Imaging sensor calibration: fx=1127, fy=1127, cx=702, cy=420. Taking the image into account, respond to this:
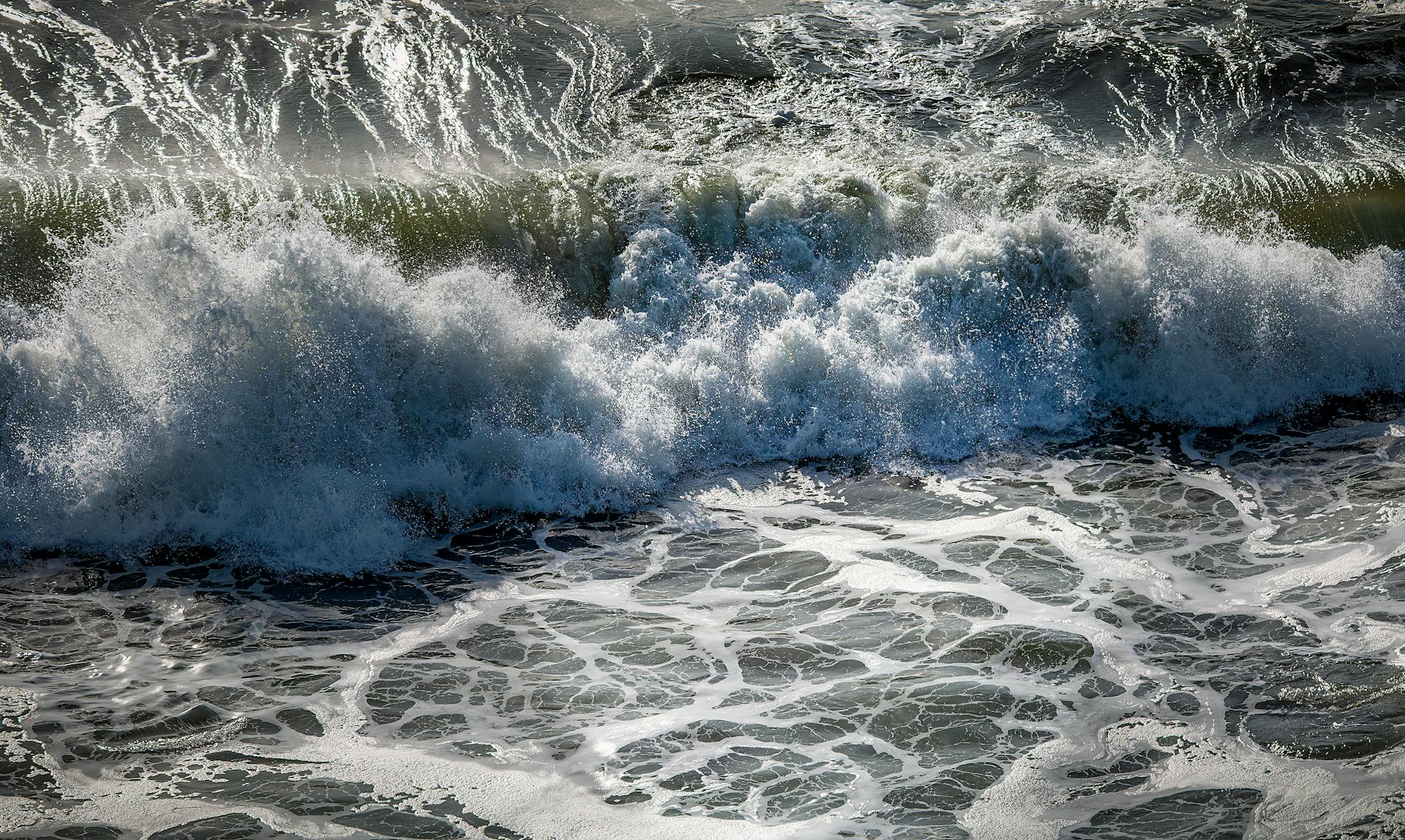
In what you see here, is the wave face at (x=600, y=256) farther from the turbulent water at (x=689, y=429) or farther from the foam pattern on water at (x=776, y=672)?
the foam pattern on water at (x=776, y=672)

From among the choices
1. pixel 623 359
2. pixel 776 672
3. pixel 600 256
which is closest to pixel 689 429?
pixel 623 359

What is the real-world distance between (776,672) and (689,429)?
109 inches

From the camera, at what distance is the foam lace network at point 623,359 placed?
23.4 ft

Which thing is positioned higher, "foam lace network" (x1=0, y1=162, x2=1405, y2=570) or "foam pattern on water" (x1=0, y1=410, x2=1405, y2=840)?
"foam lace network" (x1=0, y1=162, x2=1405, y2=570)

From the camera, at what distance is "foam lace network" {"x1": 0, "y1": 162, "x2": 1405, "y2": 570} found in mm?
7117

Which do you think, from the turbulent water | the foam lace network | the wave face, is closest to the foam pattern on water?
the turbulent water

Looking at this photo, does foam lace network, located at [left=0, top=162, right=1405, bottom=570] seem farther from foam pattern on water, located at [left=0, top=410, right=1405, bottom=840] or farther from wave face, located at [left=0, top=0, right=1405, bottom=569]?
foam pattern on water, located at [left=0, top=410, right=1405, bottom=840]

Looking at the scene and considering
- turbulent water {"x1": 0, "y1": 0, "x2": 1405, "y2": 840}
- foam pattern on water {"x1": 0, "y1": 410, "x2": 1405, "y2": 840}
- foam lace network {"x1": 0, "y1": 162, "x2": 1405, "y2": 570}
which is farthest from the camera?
foam lace network {"x1": 0, "y1": 162, "x2": 1405, "y2": 570}

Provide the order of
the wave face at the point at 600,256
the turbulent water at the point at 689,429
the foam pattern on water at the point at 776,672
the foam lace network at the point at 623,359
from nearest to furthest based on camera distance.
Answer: the foam pattern on water at the point at 776,672 < the turbulent water at the point at 689,429 < the foam lace network at the point at 623,359 < the wave face at the point at 600,256

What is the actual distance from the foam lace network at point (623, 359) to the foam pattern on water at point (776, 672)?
48 cm

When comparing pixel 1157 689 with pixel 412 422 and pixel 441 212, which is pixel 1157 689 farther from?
pixel 441 212

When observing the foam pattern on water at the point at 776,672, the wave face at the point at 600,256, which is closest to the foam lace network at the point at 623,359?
the wave face at the point at 600,256

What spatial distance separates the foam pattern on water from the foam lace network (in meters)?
0.48

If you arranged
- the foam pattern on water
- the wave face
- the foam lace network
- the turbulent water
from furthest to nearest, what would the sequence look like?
the wave face → the foam lace network → the turbulent water → the foam pattern on water
